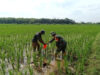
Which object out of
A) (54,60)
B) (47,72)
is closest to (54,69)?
(47,72)

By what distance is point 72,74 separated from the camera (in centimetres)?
410

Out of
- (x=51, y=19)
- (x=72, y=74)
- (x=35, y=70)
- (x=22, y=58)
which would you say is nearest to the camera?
(x=72, y=74)

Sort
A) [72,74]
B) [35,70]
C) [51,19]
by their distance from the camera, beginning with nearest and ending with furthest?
[72,74] < [35,70] < [51,19]

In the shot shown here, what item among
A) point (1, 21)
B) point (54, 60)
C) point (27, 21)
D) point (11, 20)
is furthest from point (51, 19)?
point (54, 60)

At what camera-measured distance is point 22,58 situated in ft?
17.8

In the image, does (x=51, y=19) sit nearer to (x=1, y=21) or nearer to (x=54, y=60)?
(x=1, y=21)

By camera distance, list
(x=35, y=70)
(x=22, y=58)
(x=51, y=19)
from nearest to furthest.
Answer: (x=35, y=70) → (x=22, y=58) → (x=51, y=19)

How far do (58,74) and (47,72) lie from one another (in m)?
0.35

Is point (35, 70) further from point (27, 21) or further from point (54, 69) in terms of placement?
point (27, 21)

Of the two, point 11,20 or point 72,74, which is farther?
point 11,20

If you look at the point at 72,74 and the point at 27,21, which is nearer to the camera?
the point at 72,74

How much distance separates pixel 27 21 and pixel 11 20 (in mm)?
5294

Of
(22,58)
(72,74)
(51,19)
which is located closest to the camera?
(72,74)

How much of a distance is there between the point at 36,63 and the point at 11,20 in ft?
164
